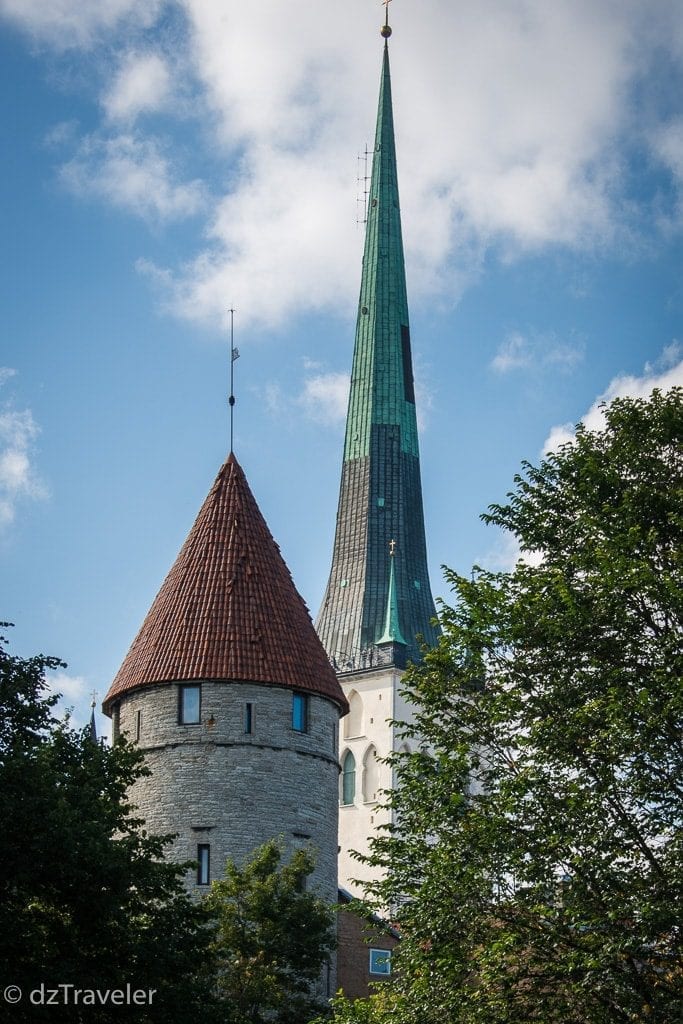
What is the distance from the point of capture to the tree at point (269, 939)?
4175 centimetres

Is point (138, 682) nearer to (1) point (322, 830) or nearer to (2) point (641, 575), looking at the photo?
(1) point (322, 830)

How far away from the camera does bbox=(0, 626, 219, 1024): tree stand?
3170cm

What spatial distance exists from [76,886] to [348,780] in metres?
71.4

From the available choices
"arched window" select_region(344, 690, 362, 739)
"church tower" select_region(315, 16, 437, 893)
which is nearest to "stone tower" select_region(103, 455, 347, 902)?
"church tower" select_region(315, 16, 437, 893)

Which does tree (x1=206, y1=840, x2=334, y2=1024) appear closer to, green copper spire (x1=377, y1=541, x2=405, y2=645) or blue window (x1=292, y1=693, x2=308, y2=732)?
blue window (x1=292, y1=693, x2=308, y2=732)

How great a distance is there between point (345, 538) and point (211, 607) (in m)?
57.1

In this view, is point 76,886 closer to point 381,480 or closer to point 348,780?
point 348,780

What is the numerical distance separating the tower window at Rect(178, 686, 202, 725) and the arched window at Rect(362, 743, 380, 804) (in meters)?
53.8

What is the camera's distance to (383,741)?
102 m

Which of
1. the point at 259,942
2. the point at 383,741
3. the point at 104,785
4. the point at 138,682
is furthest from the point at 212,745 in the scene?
the point at 383,741

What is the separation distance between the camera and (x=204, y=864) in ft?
153

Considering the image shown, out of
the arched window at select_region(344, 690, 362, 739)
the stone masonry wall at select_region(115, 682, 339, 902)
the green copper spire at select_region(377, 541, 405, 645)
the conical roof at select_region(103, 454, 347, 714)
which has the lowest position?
the stone masonry wall at select_region(115, 682, 339, 902)

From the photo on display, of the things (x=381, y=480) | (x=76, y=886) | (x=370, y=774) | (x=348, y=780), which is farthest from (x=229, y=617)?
(x=381, y=480)

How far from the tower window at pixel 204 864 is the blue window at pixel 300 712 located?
3848mm
